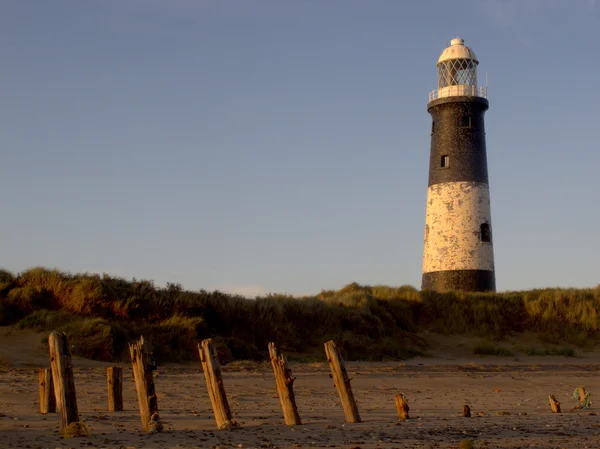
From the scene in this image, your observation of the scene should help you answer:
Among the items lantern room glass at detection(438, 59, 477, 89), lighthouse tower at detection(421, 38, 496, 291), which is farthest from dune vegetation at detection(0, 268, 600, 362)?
lantern room glass at detection(438, 59, 477, 89)

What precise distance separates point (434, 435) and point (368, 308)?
14268 millimetres

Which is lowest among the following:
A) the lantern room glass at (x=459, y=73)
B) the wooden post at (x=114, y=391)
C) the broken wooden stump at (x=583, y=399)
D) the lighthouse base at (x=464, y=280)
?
the broken wooden stump at (x=583, y=399)

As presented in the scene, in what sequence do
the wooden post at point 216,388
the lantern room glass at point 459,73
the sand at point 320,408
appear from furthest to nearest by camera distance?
the lantern room glass at point 459,73 → the wooden post at point 216,388 → the sand at point 320,408

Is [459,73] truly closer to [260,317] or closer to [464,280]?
[464,280]

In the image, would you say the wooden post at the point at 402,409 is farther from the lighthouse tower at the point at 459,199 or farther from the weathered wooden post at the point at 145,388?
the lighthouse tower at the point at 459,199

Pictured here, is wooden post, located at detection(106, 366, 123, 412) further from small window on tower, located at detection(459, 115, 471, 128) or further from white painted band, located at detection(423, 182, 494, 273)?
small window on tower, located at detection(459, 115, 471, 128)

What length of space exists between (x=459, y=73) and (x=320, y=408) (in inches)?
900

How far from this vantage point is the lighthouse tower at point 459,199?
2903 centimetres

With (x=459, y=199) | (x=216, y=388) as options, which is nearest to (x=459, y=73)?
(x=459, y=199)

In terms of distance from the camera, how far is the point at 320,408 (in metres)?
11.0

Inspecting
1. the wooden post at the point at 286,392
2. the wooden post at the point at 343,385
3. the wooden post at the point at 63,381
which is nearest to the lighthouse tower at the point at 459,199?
the wooden post at the point at 343,385

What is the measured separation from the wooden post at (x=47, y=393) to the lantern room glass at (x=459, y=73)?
2449 centimetres

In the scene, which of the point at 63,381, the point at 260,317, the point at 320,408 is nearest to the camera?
the point at 63,381

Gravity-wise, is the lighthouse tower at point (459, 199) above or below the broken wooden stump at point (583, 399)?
above
